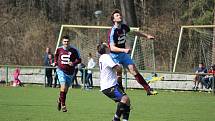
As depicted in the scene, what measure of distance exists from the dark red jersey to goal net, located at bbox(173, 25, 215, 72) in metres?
14.0

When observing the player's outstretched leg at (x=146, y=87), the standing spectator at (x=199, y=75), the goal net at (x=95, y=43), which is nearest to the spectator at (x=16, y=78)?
the goal net at (x=95, y=43)

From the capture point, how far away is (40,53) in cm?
4259

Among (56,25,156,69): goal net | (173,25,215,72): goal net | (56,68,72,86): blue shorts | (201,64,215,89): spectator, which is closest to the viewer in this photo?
(56,68,72,86): blue shorts

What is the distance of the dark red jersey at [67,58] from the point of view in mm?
19203

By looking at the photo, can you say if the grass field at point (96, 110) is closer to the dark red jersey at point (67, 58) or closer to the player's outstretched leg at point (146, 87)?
the player's outstretched leg at point (146, 87)

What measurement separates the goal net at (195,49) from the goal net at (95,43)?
1583mm

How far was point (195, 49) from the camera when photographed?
109 ft

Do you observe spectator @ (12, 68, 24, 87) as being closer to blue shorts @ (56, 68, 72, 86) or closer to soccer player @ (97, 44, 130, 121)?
blue shorts @ (56, 68, 72, 86)

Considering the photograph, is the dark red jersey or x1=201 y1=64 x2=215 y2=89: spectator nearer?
the dark red jersey

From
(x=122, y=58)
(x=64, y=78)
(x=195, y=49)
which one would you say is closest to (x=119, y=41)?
Answer: (x=122, y=58)

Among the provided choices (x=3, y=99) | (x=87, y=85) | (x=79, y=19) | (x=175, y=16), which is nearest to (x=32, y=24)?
(x=79, y=19)

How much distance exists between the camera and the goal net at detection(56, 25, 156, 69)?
33406 millimetres

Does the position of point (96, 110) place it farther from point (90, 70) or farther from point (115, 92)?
point (90, 70)

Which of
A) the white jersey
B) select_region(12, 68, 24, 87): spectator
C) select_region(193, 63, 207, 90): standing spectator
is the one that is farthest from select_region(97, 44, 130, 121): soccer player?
select_region(12, 68, 24, 87): spectator
